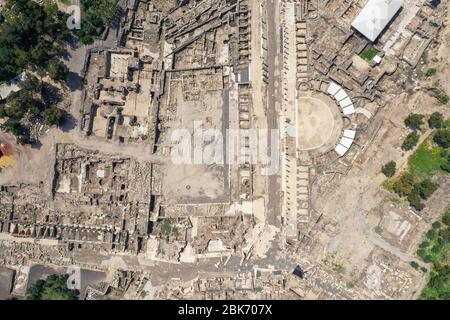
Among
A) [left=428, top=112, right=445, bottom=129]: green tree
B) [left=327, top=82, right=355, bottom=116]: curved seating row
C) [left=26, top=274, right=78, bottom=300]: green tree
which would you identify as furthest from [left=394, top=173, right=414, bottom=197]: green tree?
[left=26, top=274, right=78, bottom=300]: green tree

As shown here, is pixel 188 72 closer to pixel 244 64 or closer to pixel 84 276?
pixel 244 64

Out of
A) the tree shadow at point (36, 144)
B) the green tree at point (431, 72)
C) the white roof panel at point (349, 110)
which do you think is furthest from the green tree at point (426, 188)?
the tree shadow at point (36, 144)

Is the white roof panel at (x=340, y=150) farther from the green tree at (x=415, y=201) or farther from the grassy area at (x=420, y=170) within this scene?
the green tree at (x=415, y=201)

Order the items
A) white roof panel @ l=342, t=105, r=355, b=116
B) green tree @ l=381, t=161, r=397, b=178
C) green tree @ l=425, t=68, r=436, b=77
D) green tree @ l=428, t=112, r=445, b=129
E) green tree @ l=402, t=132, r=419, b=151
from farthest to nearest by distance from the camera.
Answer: white roof panel @ l=342, t=105, r=355, b=116 → green tree @ l=425, t=68, r=436, b=77 → green tree @ l=381, t=161, r=397, b=178 → green tree @ l=402, t=132, r=419, b=151 → green tree @ l=428, t=112, r=445, b=129

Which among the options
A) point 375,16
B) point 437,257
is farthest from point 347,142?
point 437,257

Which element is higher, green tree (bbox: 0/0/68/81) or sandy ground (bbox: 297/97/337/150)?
green tree (bbox: 0/0/68/81)

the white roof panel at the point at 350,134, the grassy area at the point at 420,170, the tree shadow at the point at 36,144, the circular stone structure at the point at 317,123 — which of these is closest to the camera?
the grassy area at the point at 420,170

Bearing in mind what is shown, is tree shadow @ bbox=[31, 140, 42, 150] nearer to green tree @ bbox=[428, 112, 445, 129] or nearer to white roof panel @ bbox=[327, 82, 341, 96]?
white roof panel @ bbox=[327, 82, 341, 96]
